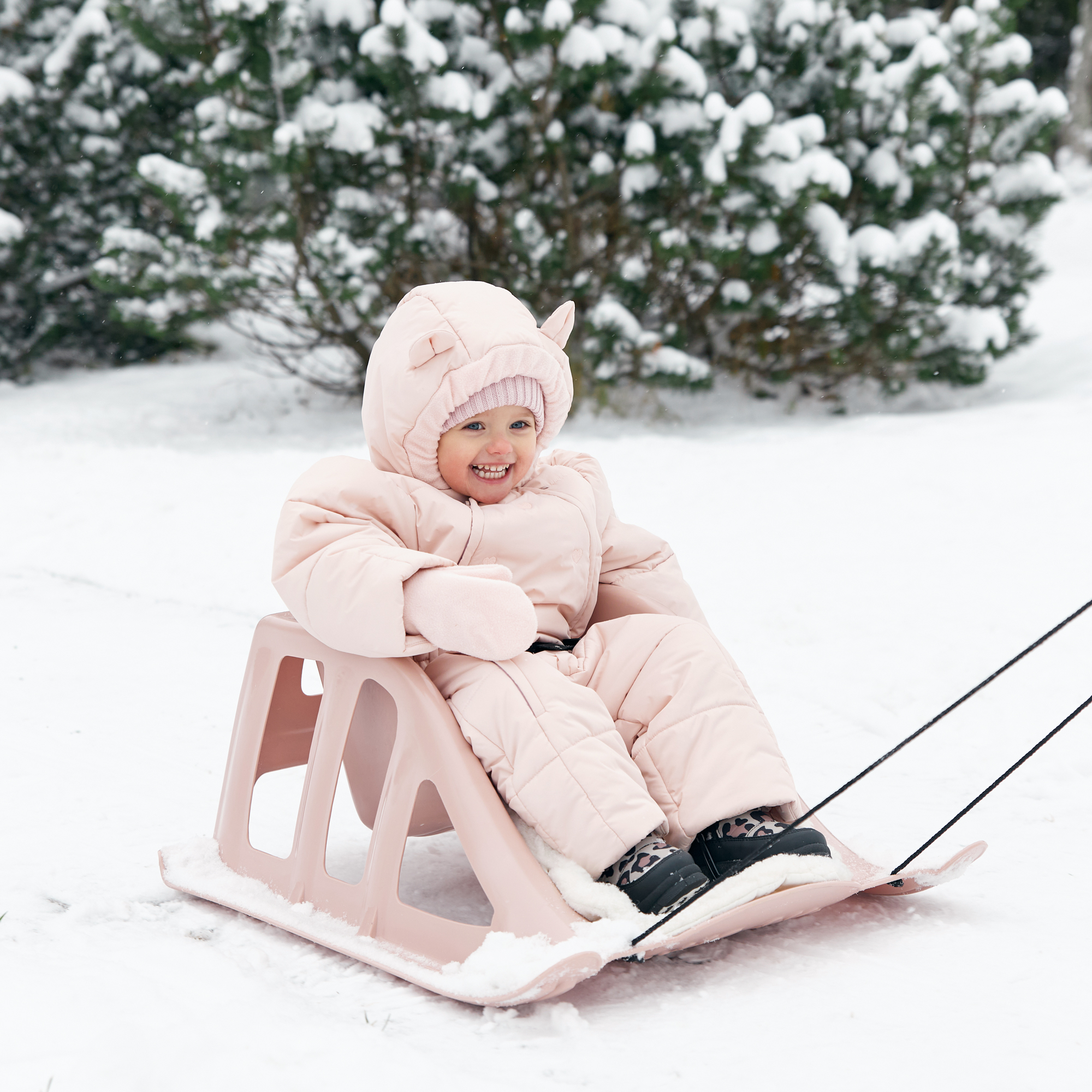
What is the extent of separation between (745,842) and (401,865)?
59cm

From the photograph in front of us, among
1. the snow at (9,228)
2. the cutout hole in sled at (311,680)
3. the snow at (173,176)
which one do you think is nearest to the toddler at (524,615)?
the cutout hole in sled at (311,680)

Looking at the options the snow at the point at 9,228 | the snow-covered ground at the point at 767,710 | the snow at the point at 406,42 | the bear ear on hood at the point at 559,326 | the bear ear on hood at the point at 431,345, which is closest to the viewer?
the snow-covered ground at the point at 767,710

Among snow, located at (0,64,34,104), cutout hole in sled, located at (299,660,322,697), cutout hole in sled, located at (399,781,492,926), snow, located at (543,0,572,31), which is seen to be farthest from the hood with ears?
snow, located at (0,64,34,104)

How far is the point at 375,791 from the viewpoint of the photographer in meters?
2.10

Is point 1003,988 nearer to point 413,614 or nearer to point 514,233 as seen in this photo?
point 413,614

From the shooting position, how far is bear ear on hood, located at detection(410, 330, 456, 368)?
6.65 feet

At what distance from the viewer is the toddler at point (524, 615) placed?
1.78 meters

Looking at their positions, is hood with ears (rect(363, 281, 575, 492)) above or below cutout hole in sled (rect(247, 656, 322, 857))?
above

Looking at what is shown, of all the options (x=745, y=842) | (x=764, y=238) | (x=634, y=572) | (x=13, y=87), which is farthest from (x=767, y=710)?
(x=13, y=87)

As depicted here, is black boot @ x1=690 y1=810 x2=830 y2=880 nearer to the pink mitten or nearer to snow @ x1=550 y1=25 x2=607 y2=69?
the pink mitten

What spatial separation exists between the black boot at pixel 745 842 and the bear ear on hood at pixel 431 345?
38.1 inches

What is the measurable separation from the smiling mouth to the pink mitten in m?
0.33

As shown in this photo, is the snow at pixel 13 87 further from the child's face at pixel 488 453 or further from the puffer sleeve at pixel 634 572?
the child's face at pixel 488 453

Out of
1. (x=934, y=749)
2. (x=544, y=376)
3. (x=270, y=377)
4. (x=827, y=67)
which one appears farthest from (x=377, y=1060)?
(x=270, y=377)
